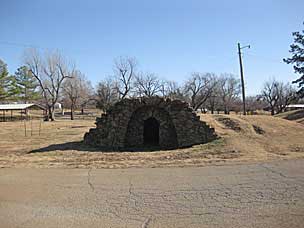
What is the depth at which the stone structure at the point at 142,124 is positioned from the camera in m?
18.2

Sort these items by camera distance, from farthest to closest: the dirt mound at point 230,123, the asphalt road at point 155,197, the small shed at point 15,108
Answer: the small shed at point 15,108
the dirt mound at point 230,123
the asphalt road at point 155,197

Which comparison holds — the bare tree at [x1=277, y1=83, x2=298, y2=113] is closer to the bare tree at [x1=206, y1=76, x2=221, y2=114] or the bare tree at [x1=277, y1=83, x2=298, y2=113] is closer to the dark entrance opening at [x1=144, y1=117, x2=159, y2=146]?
the bare tree at [x1=206, y1=76, x2=221, y2=114]

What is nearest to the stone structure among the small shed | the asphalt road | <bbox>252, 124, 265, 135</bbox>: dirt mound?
<bbox>252, 124, 265, 135</bbox>: dirt mound

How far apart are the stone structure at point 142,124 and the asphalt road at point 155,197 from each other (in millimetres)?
8481

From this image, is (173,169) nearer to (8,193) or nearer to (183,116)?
(8,193)

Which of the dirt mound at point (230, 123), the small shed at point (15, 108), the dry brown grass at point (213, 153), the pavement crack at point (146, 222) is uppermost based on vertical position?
the small shed at point (15, 108)

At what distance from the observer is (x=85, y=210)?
5.75 metres

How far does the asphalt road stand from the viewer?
5.17 meters

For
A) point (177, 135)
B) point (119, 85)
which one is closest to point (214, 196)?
point (177, 135)

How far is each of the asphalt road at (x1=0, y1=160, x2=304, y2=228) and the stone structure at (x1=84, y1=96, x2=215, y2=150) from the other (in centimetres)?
848

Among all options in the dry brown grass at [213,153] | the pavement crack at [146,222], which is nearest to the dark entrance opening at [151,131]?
the dry brown grass at [213,153]

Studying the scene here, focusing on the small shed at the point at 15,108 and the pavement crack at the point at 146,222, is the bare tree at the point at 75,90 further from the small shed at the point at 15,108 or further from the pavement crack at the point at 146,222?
the pavement crack at the point at 146,222

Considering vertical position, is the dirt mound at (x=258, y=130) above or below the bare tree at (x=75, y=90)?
below

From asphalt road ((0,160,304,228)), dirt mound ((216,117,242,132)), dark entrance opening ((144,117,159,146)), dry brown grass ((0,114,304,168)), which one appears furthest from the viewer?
dark entrance opening ((144,117,159,146))
